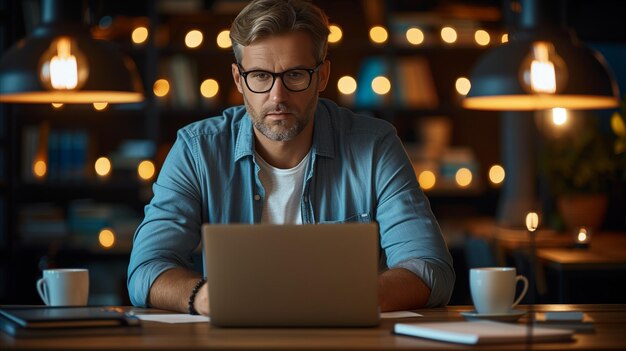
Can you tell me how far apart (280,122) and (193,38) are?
10.3ft

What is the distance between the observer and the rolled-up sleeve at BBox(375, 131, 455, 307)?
7.73ft

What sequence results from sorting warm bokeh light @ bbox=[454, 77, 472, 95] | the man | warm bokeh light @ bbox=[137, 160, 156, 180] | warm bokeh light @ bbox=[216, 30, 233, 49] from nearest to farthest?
1. the man
2. warm bokeh light @ bbox=[137, 160, 156, 180]
3. warm bokeh light @ bbox=[216, 30, 233, 49]
4. warm bokeh light @ bbox=[454, 77, 472, 95]

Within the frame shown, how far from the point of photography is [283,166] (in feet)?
9.03

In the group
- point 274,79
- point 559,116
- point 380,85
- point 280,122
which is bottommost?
point 280,122

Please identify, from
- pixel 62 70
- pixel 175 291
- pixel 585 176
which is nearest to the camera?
pixel 175 291

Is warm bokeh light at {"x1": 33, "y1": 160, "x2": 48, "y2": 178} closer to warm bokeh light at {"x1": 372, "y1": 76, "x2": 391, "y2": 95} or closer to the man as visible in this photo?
warm bokeh light at {"x1": 372, "y1": 76, "x2": 391, "y2": 95}

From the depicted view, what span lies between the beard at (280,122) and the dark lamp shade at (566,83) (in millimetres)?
1264

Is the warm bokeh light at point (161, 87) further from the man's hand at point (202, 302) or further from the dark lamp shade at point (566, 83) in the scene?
the man's hand at point (202, 302)

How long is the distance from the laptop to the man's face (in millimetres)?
788

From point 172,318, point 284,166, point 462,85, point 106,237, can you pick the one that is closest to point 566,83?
point 284,166

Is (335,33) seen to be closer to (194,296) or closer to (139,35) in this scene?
(139,35)

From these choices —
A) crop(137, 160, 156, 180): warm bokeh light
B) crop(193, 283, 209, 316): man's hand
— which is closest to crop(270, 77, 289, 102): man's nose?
crop(193, 283, 209, 316): man's hand

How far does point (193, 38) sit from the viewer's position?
5.60 metres

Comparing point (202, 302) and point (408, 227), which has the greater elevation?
point (408, 227)
